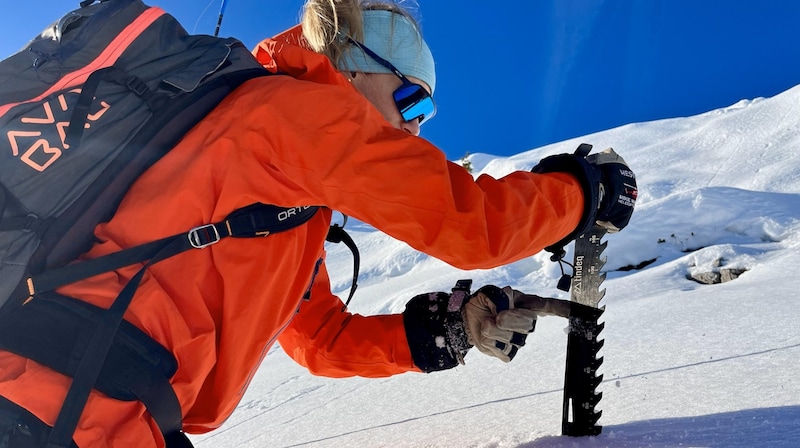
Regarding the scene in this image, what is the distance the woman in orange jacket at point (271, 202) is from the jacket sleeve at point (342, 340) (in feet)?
1.88

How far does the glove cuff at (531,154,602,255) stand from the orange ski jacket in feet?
0.41

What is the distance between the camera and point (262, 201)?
1211 millimetres

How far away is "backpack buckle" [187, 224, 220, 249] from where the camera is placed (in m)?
1.15

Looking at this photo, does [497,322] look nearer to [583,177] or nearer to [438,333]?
[438,333]

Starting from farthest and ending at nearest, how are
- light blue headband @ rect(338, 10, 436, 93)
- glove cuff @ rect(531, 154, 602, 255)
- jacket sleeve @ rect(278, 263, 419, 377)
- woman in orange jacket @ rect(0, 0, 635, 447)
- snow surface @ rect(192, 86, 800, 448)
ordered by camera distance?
jacket sleeve @ rect(278, 263, 419, 377) < light blue headband @ rect(338, 10, 436, 93) < snow surface @ rect(192, 86, 800, 448) < glove cuff @ rect(531, 154, 602, 255) < woman in orange jacket @ rect(0, 0, 635, 447)

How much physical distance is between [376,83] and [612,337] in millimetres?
1855

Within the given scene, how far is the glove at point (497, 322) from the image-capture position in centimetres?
166

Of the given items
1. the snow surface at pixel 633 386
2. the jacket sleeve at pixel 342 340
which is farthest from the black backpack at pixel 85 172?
the snow surface at pixel 633 386

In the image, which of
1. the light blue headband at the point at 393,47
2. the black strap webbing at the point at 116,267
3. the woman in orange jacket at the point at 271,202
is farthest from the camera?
the light blue headband at the point at 393,47

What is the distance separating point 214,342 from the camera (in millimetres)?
1199

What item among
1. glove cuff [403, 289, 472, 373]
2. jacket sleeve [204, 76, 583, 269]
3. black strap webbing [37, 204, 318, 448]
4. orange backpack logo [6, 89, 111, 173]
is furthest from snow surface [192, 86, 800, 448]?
orange backpack logo [6, 89, 111, 173]

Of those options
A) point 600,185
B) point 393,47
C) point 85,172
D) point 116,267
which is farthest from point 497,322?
point 85,172

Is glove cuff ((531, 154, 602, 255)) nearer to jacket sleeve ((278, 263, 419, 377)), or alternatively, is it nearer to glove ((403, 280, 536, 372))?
glove ((403, 280, 536, 372))

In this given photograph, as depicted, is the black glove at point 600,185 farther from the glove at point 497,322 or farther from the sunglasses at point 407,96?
the sunglasses at point 407,96
